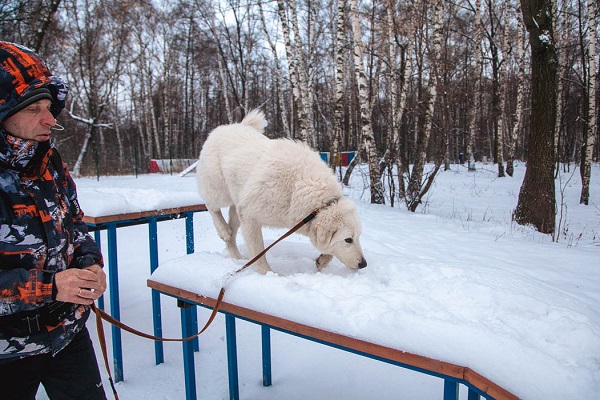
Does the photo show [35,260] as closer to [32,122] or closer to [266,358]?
[32,122]

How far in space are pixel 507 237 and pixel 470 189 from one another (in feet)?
25.8

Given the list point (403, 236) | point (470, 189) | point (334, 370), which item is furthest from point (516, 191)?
point (334, 370)

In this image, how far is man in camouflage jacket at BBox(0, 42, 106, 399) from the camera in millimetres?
1291

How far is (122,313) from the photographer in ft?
12.3

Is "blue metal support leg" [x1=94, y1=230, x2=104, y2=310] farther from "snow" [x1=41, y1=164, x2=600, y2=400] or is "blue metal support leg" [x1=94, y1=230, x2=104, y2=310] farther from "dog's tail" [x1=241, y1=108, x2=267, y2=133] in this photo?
"dog's tail" [x1=241, y1=108, x2=267, y2=133]

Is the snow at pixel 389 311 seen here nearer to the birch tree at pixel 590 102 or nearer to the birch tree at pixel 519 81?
the birch tree at pixel 590 102

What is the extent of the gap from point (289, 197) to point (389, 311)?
51.2 inches

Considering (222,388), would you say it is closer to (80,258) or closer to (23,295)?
(80,258)

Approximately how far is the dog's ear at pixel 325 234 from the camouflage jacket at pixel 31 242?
139cm

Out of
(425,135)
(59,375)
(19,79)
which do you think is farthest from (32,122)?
(425,135)

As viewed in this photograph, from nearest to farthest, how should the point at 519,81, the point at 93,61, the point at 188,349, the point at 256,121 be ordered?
the point at 188,349 → the point at 256,121 → the point at 519,81 → the point at 93,61

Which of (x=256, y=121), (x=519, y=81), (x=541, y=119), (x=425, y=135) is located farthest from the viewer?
(x=519, y=81)

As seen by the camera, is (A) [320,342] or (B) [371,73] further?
(B) [371,73]

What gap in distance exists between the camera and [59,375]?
1.50 metres
